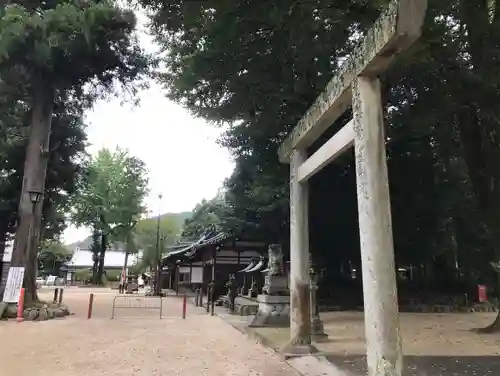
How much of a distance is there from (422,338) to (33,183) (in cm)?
1298

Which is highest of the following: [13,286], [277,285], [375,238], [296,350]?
[375,238]

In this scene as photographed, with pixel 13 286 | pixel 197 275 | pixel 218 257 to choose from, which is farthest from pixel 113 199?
pixel 13 286

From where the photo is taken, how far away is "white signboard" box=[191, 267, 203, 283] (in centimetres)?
2707

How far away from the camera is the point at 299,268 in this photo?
25.1ft

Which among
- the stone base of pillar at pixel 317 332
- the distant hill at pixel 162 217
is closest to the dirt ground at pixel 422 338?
the stone base of pillar at pixel 317 332

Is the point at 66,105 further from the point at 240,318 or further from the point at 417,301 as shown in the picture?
the point at 417,301

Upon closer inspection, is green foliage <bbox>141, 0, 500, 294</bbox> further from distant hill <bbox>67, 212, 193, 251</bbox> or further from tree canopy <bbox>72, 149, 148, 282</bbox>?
distant hill <bbox>67, 212, 193, 251</bbox>

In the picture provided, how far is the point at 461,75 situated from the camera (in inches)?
361

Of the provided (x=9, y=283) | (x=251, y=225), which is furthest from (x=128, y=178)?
(x=9, y=283)

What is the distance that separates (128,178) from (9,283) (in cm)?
3069

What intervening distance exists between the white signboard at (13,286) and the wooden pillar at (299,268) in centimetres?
969

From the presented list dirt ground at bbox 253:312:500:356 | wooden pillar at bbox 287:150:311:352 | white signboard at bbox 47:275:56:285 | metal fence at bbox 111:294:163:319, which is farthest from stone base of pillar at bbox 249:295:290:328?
white signboard at bbox 47:275:56:285

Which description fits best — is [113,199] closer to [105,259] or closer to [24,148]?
[105,259]

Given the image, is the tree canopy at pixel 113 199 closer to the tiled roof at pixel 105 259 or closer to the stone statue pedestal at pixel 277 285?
the tiled roof at pixel 105 259
